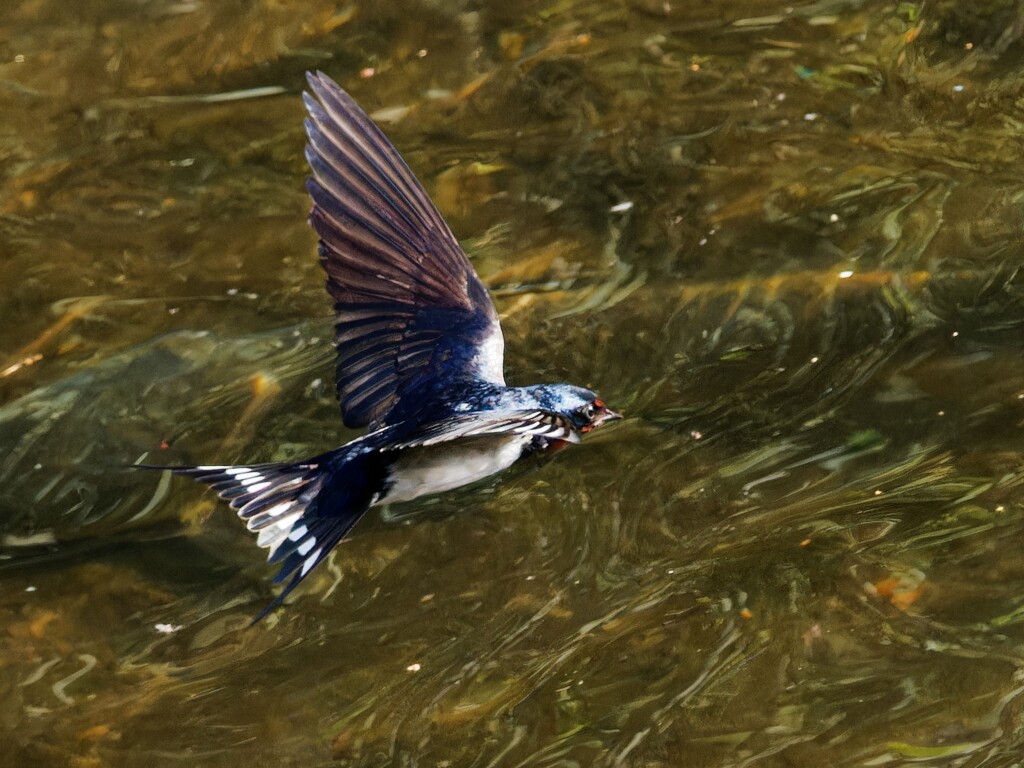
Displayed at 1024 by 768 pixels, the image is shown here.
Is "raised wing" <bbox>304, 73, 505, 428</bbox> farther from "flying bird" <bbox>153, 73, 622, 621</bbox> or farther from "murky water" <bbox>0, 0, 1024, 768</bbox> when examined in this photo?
"murky water" <bbox>0, 0, 1024, 768</bbox>

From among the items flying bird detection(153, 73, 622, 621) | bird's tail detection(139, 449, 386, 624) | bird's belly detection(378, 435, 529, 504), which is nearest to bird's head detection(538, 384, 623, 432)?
flying bird detection(153, 73, 622, 621)

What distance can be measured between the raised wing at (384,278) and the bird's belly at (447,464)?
26 cm

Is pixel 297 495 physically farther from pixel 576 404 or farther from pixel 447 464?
pixel 576 404

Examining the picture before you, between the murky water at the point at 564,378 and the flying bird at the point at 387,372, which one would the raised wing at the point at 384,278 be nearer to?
the flying bird at the point at 387,372

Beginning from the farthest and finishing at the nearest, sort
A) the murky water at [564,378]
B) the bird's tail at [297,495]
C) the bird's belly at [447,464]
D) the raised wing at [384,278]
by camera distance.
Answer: the raised wing at [384,278]
the bird's belly at [447,464]
the bird's tail at [297,495]
the murky water at [564,378]

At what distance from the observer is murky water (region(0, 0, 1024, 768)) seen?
3.68 meters

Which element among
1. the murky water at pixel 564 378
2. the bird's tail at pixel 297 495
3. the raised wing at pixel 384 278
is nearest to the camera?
the murky water at pixel 564 378

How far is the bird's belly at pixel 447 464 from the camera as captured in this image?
4.08 meters

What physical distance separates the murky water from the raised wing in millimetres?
265

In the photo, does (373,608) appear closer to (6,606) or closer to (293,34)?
(6,606)

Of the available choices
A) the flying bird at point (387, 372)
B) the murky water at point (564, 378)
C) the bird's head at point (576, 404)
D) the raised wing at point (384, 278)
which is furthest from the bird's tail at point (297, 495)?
the bird's head at point (576, 404)

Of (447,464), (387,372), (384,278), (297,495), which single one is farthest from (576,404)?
(297,495)

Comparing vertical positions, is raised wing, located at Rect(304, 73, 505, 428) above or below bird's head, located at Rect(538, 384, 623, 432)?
above

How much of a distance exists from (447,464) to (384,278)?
0.70 meters
